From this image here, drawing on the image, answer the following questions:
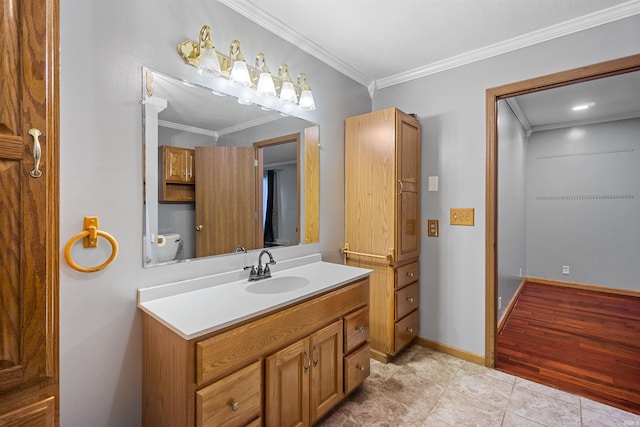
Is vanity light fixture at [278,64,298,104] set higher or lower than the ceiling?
lower

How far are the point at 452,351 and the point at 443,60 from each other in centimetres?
241

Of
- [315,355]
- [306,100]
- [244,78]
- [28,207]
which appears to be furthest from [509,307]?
[28,207]

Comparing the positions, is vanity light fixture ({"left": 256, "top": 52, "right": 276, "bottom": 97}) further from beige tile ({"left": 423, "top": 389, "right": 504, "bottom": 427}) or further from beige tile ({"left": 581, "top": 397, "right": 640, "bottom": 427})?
beige tile ({"left": 581, "top": 397, "right": 640, "bottom": 427})

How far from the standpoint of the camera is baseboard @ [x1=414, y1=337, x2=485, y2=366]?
233 centimetres

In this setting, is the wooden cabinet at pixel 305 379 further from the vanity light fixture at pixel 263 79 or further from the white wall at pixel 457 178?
the vanity light fixture at pixel 263 79

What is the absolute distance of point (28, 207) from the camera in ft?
2.15

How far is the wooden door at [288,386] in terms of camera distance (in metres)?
1.29

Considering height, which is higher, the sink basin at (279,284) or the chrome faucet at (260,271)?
the chrome faucet at (260,271)

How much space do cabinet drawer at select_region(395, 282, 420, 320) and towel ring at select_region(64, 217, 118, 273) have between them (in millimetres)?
1886

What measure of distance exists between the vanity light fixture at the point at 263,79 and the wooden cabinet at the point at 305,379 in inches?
56.3

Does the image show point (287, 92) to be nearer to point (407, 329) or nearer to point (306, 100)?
point (306, 100)

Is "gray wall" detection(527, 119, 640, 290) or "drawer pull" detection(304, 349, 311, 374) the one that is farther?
"gray wall" detection(527, 119, 640, 290)

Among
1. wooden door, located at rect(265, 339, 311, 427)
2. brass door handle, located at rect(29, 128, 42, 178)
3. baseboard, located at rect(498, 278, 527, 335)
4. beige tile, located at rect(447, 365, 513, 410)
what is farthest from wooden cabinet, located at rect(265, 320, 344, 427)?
baseboard, located at rect(498, 278, 527, 335)

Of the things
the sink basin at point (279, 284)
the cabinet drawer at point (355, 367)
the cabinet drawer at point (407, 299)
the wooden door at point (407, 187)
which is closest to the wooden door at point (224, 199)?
the sink basin at point (279, 284)
